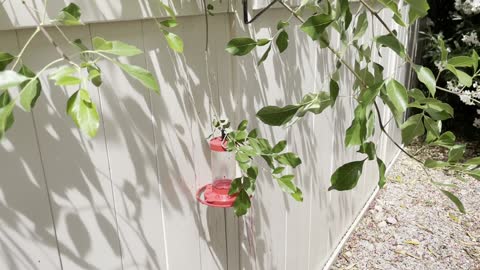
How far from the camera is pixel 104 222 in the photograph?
1.00 meters

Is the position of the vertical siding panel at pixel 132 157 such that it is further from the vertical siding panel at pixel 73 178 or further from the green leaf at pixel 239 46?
the green leaf at pixel 239 46

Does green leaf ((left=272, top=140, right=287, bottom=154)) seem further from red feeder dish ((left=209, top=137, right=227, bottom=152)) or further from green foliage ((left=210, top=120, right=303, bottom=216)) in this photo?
red feeder dish ((left=209, top=137, right=227, bottom=152))

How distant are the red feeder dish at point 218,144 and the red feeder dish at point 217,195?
0.36ft

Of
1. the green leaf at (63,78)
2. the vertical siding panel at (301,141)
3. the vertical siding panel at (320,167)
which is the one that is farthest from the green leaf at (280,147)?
the vertical siding panel at (320,167)

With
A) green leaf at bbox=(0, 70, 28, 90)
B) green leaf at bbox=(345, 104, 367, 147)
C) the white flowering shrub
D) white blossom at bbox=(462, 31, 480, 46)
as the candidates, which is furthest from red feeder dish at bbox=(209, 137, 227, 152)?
white blossom at bbox=(462, 31, 480, 46)

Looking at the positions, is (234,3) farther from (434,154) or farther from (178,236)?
(434,154)

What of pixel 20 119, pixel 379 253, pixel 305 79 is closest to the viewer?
pixel 20 119

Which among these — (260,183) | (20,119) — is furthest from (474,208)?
(20,119)

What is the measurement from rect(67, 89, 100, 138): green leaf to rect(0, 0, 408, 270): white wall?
0.76ft

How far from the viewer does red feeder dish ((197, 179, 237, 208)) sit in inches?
47.1

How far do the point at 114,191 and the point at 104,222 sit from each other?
7 cm

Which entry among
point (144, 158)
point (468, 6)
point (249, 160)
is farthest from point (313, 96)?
point (468, 6)

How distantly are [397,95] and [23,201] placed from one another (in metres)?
0.71

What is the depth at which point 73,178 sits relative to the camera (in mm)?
918
